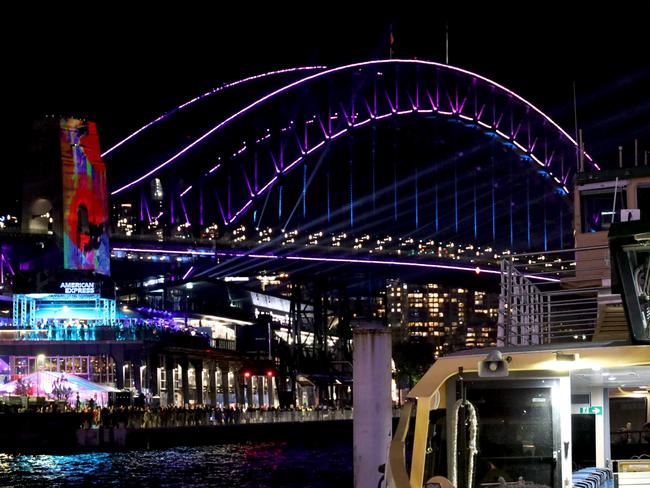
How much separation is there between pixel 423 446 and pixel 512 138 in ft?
348

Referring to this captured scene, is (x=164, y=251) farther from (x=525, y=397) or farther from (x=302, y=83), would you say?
(x=525, y=397)

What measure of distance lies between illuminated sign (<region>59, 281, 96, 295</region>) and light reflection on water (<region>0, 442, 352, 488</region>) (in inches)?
981

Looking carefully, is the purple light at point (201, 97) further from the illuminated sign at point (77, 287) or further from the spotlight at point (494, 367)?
the spotlight at point (494, 367)

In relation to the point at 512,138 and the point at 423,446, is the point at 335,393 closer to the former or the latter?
the point at 512,138

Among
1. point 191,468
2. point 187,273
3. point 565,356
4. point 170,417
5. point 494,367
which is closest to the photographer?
point 494,367

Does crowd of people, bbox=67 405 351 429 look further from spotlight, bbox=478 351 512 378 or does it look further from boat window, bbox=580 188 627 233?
spotlight, bbox=478 351 512 378

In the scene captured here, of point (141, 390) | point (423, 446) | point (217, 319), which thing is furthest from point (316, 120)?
point (423, 446)

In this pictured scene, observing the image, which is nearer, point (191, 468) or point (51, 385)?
point (191, 468)

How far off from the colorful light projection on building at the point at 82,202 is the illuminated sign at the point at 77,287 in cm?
166

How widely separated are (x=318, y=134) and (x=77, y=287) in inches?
1266

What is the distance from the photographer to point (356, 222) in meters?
116

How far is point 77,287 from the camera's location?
8912 centimetres

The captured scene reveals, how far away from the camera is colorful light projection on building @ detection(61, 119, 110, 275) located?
90438mm

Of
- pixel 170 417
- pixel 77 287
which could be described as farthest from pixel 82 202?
pixel 170 417
